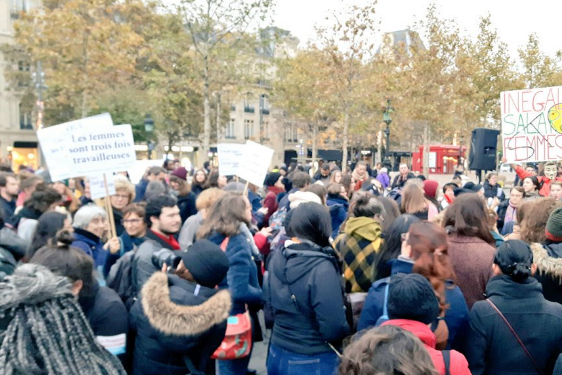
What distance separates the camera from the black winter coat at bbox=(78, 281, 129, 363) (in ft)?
10.4

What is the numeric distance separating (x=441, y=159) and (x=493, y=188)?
48.8 m

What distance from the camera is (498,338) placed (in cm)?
327

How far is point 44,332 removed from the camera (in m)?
2.10

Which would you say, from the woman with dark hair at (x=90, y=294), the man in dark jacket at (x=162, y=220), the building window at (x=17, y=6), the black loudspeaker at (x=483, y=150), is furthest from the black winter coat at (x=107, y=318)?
the building window at (x=17, y=6)

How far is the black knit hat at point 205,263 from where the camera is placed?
3291 millimetres

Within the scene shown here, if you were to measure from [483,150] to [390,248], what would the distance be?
279 inches

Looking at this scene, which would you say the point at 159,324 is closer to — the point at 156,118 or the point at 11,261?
the point at 11,261

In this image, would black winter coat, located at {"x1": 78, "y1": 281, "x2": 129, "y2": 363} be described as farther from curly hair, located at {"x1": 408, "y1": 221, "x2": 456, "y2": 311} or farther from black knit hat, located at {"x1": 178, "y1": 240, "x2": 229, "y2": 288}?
curly hair, located at {"x1": 408, "y1": 221, "x2": 456, "y2": 311}

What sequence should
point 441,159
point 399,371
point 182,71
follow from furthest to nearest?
point 441,159 < point 182,71 < point 399,371

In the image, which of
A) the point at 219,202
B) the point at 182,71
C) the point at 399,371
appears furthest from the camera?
the point at 182,71

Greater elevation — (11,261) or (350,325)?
(11,261)

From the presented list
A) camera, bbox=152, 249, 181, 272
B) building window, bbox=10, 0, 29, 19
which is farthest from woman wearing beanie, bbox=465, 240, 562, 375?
building window, bbox=10, 0, 29, 19

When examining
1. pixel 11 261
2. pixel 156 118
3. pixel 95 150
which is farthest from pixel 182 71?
pixel 11 261

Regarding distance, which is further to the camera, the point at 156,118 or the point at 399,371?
the point at 156,118
